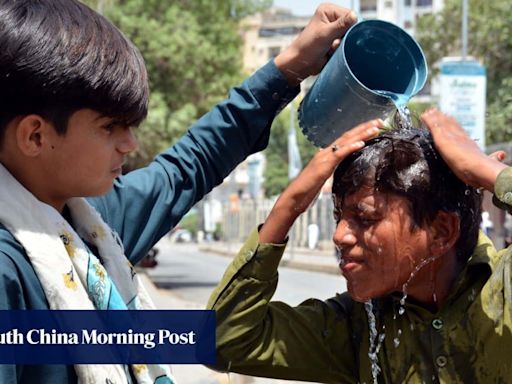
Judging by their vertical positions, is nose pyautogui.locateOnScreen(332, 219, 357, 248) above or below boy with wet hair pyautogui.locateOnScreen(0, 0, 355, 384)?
below

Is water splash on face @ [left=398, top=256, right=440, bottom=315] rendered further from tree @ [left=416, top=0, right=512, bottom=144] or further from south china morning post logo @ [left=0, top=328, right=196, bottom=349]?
tree @ [left=416, top=0, right=512, bottom=144]

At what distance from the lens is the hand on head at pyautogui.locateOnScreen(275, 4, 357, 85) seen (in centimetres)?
225

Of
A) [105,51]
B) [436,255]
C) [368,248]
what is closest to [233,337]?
[368,248]

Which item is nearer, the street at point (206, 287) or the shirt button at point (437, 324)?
the shirt button at point (437, 324)

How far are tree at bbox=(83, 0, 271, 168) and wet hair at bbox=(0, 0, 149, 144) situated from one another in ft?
49.4

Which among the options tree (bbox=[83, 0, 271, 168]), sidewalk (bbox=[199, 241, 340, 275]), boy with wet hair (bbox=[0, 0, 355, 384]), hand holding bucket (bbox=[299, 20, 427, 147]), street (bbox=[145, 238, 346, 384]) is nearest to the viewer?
boy with wet hair (bbox=[0, 0, 355, 384])

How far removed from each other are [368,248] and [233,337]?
36cm

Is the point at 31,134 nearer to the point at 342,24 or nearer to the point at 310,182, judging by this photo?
the point at 310,182

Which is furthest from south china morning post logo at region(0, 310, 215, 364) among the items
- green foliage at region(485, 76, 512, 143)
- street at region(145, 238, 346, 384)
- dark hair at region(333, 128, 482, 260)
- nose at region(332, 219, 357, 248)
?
green foliage at region(485, 76, 512, 143)

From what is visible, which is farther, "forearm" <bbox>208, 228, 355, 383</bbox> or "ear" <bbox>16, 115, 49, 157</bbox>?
"forearm" <bbox>208, 228, 355, 383</bbox>

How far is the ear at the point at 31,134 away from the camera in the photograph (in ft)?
5.53

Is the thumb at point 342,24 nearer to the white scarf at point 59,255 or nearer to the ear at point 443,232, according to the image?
the ear at point 443,232

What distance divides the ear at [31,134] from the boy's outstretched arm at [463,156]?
0.80m

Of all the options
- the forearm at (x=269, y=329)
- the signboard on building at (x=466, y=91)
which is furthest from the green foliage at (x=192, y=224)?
the forearm at (x=269, y=329)
